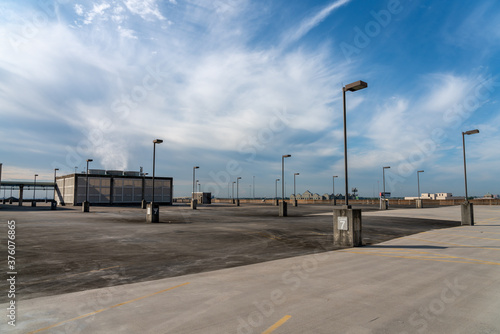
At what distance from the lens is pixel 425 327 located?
4.58 m

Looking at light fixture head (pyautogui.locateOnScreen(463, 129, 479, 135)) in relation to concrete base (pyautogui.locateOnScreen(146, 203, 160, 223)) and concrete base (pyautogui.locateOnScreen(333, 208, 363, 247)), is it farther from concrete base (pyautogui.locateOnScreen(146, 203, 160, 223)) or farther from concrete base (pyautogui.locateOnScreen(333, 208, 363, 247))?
concrete base (pyautogui.locateOnScreen(146, 203, 160, 223))

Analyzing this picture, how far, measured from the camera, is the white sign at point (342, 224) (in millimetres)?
12891

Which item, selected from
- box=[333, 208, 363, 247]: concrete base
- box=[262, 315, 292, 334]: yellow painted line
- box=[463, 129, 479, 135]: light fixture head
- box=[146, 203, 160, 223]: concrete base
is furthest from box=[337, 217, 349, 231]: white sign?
Answer: box=[463, 129, 479, 135]: light fixture head

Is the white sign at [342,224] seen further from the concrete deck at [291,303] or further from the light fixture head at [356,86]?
the light fixture head at [356,86]

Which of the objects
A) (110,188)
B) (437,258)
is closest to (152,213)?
(437,258)

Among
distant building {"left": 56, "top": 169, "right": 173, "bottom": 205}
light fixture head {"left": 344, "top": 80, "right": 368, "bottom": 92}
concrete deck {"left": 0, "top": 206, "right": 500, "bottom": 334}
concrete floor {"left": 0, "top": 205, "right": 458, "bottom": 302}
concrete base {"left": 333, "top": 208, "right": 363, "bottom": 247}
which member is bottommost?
concrete floor {"left": 0, "top": 205, "right": 458, "bottom": 302}

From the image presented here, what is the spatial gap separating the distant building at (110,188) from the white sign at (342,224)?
7043 centimetres

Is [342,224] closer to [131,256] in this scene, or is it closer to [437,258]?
[437,258]

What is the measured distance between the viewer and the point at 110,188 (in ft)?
238

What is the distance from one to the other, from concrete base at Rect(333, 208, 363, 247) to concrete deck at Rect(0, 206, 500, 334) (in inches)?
152

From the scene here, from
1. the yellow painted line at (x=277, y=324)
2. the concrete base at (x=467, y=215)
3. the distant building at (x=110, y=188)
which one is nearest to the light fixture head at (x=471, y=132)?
the concrete base at (x=467, y=215)

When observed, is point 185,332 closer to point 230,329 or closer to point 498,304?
point 230,329

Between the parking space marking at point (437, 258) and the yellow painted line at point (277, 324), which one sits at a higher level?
the yellow painted line at point (277, 324)

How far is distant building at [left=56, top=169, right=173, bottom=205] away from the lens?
69750 mm
